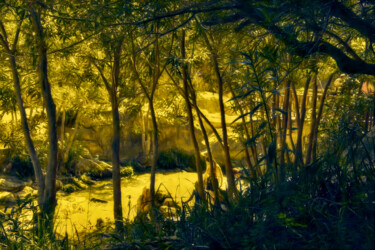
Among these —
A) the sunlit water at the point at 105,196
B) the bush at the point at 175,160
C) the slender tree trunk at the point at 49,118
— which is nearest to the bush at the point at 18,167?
the sunlit water at the point at 105,196

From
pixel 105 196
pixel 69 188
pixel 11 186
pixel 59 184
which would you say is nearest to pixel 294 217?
pixel 105 196

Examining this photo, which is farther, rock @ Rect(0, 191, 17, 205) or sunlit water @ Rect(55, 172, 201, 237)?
rock @ Rect(0, 191, 17, 205)

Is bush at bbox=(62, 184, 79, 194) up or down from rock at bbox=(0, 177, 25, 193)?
down

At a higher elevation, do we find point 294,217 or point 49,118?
point 49,118

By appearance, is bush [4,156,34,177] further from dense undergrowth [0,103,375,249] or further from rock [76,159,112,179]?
dense undergrowth [0,103,375,249]

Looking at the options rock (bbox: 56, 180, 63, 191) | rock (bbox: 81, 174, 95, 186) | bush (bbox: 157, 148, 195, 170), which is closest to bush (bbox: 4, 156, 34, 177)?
rock (bbox: 56, 180, 63, 191)

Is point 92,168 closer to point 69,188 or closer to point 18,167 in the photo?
point 69,188

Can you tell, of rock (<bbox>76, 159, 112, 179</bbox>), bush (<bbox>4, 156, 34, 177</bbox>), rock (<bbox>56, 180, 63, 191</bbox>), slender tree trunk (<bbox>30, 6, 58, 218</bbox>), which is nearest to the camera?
slender tree trunk (<bbox>30, 6, 58, 218</bbox>)

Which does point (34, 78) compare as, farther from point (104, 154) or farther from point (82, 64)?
point (104, 154)

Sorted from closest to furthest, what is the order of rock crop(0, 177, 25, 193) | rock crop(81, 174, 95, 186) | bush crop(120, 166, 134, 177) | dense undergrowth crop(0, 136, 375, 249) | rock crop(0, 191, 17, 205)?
dense undergrowth crop(0, 136, 375, 249) → rock crop(0, 191, 17, 205) → rock crop(0, 177, 25, 193) → rock crop(81, 174, 95, 186) → bush crop(120, 166, 134, 177)

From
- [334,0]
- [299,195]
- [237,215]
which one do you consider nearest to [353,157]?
[299,195]

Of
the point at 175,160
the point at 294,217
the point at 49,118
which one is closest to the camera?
the point at 294,217

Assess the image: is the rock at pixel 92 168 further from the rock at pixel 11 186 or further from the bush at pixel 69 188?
the rock at pixel 11 186

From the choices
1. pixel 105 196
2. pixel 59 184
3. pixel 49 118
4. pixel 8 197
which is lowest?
pixel 105 196
